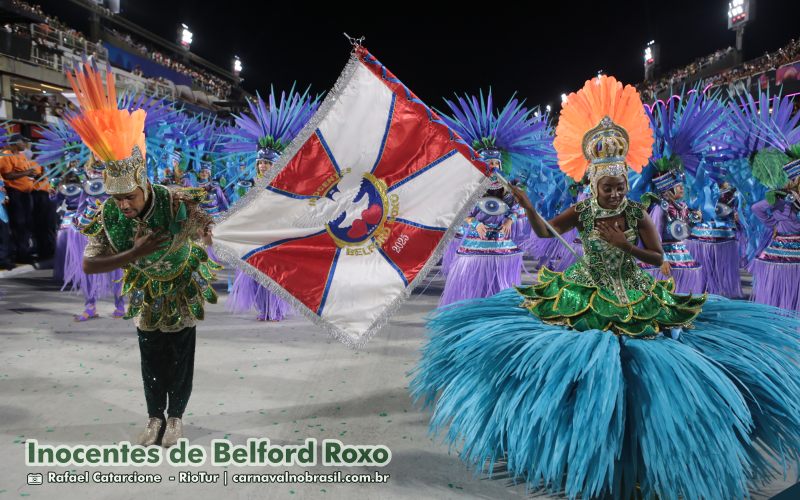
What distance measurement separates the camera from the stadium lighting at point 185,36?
44188mm

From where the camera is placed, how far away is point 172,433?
328 centimetres

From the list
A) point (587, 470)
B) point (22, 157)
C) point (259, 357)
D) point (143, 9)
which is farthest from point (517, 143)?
point (143, 9)

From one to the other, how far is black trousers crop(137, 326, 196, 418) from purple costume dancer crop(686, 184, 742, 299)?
6.22 meters

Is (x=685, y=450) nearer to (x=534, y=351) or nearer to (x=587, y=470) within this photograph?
(x=587, y=470)

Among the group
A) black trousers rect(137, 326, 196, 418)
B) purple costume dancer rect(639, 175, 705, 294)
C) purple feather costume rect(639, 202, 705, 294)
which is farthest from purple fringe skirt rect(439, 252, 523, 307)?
black trousers rect(137, 326, 196, 418)

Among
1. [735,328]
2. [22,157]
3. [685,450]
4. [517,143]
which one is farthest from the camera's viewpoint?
[22,157]

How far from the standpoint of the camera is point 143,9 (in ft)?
120

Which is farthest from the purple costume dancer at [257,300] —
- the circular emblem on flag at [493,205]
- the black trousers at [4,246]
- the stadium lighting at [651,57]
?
the stadium lighting at [651,57]

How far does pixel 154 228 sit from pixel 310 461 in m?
1.45

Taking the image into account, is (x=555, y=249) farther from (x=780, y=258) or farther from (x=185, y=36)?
(x=185, y=36)

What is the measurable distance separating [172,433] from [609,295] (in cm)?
242

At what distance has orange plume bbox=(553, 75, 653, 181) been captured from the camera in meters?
3.12

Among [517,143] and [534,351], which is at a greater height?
[517,143]

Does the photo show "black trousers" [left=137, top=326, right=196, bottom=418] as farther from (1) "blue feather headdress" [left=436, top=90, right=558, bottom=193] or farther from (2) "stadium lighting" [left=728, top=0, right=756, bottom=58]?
(2) "stadium lighting" [left=728, top=0, right=756, bottom=58]
